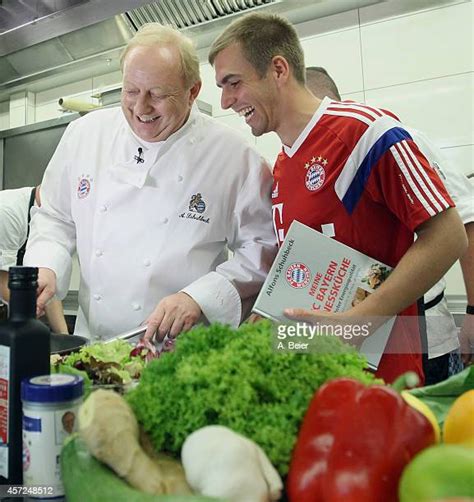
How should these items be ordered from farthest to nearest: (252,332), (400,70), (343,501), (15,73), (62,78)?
(62,78), (15,73), (400,70), (252,332), (343,501)

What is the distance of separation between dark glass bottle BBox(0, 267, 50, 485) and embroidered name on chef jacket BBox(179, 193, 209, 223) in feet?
1.87

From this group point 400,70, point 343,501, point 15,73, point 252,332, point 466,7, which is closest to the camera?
point 343,501

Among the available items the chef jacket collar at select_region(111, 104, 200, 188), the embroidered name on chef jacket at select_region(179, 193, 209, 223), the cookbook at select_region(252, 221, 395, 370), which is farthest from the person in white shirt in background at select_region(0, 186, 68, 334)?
the cookbook at select_region(252, 221, 395, 370)

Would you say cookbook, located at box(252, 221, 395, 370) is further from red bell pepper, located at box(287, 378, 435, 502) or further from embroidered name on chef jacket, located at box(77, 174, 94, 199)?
embroidered name on chef jacket, located at box(77, 174, 94, 199)

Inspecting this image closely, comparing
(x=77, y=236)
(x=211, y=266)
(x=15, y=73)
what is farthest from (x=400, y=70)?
(x=15, y=73)

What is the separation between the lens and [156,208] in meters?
0.97

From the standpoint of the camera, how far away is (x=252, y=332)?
401mm

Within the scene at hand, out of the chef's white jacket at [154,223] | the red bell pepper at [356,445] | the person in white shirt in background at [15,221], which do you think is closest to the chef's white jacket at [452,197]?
the chef's white jacket at [154,223]

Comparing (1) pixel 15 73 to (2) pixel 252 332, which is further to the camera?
(1) pixel 15 73

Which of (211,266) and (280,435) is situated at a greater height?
(211,266)

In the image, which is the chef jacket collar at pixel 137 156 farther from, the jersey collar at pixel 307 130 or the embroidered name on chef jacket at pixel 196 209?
the jersey collar at pixel 307 130

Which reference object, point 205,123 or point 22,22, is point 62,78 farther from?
point 205,123

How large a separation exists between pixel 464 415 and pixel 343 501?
0.11m

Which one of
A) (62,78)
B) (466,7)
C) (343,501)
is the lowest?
(343,501)
